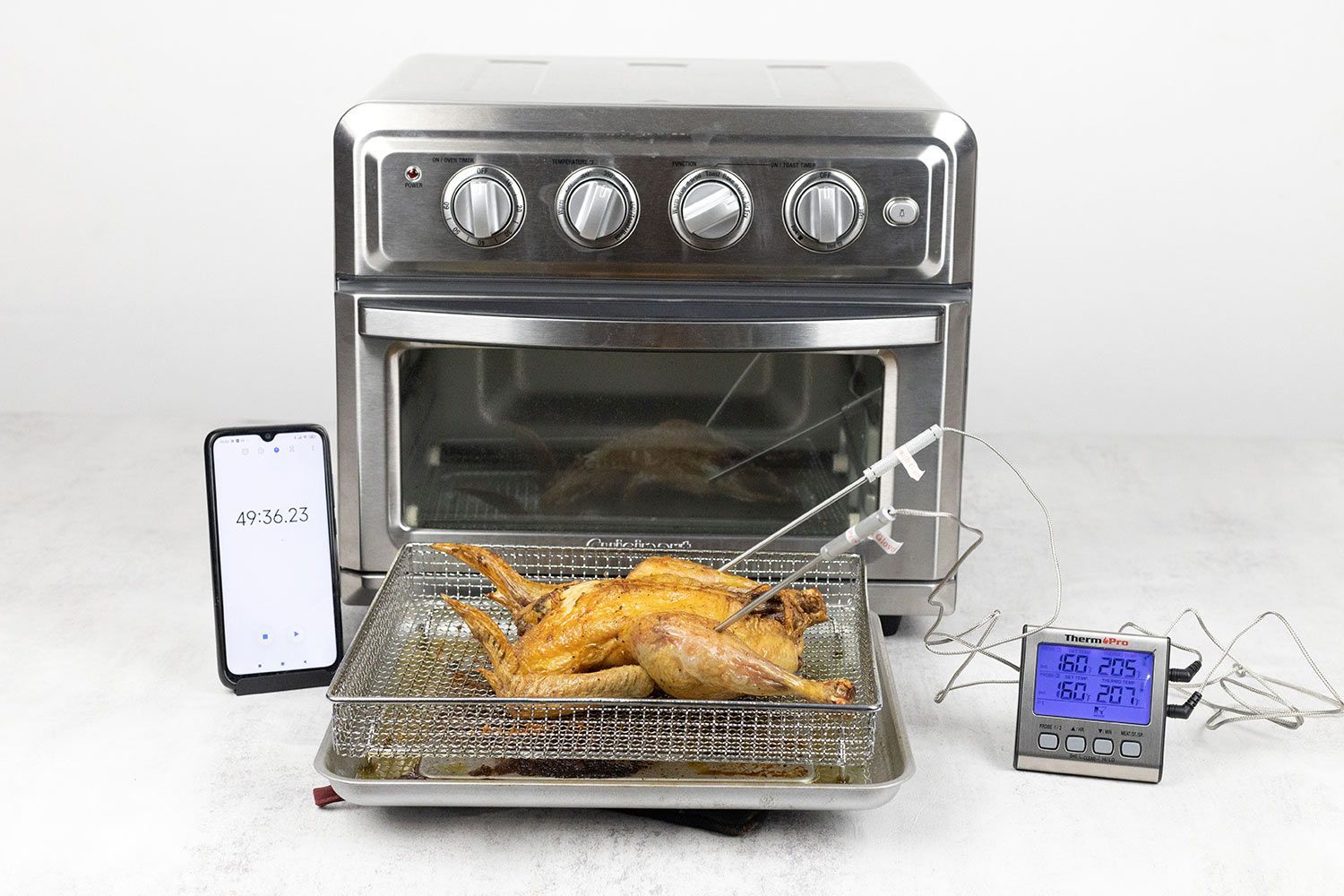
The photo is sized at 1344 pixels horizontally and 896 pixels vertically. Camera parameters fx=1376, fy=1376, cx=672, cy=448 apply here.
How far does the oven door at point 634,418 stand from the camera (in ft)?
5.41

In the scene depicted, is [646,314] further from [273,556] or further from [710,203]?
[273,556]

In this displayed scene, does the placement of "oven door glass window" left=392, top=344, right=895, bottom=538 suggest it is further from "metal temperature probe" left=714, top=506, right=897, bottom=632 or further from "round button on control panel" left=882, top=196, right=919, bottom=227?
"metal temperature probe" left=714, top=506, right=897, bottom=632

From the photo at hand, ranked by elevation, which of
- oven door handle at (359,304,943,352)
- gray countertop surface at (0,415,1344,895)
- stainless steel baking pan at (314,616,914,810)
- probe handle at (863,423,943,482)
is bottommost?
gray countertop surface at (0,415,1344,895)

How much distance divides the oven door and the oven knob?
90mm

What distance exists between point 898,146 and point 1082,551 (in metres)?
0.83

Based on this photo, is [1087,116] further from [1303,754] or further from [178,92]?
[178,92]

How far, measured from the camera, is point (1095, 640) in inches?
57.6

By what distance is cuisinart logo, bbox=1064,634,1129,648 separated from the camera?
4.79 feet

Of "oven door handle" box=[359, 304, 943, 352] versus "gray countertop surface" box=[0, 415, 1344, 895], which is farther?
"oven door handle" box=[359, 304, 943, 352]

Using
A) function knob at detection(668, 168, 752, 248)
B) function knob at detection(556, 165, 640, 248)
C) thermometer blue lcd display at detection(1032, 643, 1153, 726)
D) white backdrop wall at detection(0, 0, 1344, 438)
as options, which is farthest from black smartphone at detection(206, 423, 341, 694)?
white backdrop wall at detection(0, 0, 1344, 438)

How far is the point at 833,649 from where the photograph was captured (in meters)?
1.64

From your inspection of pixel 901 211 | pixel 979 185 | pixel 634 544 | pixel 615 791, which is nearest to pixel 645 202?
pixel 901 211

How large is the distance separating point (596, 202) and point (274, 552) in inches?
22.2

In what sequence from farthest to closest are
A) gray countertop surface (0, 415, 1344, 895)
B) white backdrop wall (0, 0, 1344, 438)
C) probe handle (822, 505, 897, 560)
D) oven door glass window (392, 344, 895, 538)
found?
white backdrop wall (0, 0, 1344, 438), oven door glass window (392, 344, 895, 538), probe handle (822, 505, 897, 560), gray countertop surface (0, 415, 1344, 895)
